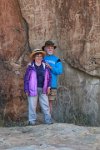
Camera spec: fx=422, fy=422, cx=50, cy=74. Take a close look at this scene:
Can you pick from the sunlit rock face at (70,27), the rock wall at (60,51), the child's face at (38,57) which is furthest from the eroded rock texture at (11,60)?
the child's face at (38,57)

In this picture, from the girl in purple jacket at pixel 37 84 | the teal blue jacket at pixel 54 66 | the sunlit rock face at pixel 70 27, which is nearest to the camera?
the girl in purple jacket at pixel 37 84

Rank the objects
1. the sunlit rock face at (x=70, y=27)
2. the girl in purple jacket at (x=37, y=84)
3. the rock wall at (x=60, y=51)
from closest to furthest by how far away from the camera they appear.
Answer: the girl in purple jacket at (x=37, y=84)
the sunlit rock face at (x=70, y=27)
the rock wall at (x=60, y=51)

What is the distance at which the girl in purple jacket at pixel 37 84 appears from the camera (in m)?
8.21

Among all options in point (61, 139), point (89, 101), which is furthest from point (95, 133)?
point (89, 101)

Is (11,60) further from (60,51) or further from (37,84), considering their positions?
(37,84)

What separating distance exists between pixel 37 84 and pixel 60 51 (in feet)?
5.17

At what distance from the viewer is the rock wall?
9.41 metres

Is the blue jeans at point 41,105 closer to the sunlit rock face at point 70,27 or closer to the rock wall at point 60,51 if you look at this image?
the rock wall at point 60,51

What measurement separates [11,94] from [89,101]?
5.82 ft

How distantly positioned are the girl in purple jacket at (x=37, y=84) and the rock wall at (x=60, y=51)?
1294 mm

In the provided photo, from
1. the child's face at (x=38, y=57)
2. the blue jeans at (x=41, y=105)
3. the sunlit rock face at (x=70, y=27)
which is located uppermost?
the sunlit rock face at (x=70, y=27)

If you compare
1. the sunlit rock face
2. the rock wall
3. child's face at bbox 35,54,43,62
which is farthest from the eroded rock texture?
child's face at bbox 35,54,43,62

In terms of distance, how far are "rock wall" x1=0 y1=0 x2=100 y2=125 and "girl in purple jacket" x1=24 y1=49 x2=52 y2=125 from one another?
1.29m

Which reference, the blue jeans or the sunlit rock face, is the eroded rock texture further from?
the blue jeans
